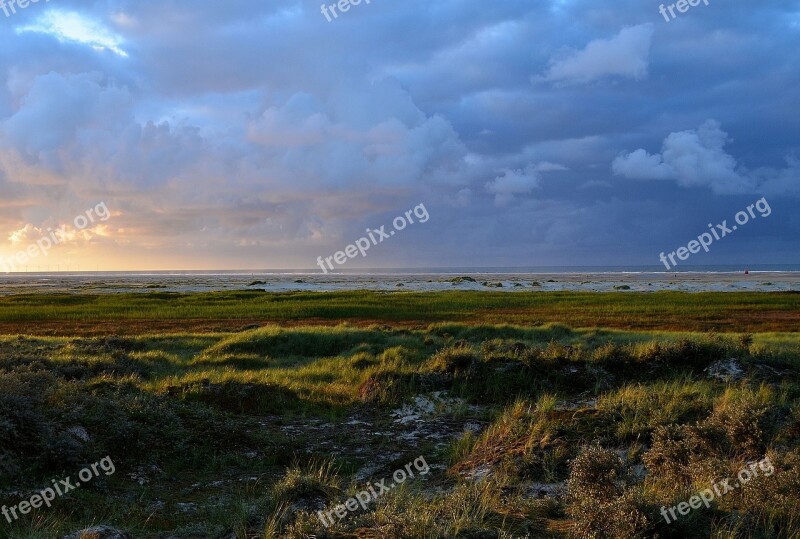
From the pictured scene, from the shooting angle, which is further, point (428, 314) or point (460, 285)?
point (460, 285)

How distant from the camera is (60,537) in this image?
17.4 feet

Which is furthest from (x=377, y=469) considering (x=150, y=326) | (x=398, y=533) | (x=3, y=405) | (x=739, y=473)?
(x=150, y=326)

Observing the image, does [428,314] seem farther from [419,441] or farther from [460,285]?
[460,285]

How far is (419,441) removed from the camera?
376 inches

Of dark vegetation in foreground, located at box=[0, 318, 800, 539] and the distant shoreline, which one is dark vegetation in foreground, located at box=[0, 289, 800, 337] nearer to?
dark vegetation in foreground, located at box=[0, 318, 800, 539]

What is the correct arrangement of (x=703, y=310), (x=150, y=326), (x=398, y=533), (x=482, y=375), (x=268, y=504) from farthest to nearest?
(x=703, y=310), (x=150, y=326), (x=482, y=375), (x=268, y=504), (x=398, y=533)

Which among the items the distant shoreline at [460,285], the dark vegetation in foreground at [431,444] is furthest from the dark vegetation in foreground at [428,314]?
the distant shoreline at [460,285]

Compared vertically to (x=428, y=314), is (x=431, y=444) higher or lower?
higher

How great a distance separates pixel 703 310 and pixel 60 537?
43.2m

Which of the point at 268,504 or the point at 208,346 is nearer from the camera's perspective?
the point at 268,504

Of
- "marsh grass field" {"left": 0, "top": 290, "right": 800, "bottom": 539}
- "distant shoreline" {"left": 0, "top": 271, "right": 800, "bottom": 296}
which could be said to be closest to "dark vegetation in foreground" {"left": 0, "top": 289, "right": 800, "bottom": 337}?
"marsh grass field" {"left": 0, "top": 290, "right": 800, "bottom": 539}

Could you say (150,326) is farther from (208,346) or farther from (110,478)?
(110,478)

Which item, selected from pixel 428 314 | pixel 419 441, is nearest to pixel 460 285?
pixel 428 314

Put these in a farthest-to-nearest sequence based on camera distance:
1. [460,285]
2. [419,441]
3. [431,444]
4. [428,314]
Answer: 1. [460,285]
2. [428,314]
3. [419,441]
4. [431,444]
